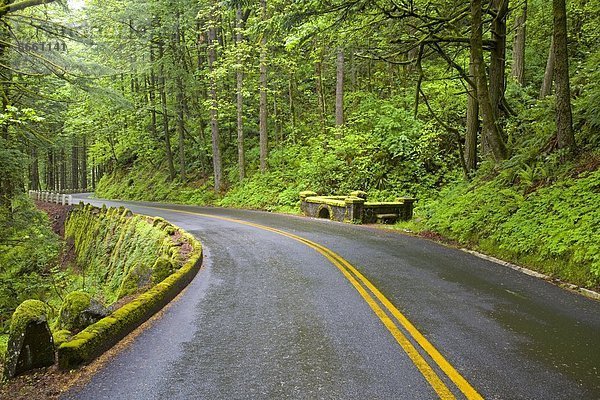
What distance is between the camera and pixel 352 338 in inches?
185

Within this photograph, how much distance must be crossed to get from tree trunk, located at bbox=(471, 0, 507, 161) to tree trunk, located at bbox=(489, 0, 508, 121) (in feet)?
3.66

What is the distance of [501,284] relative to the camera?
7109mm

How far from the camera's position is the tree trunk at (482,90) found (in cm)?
1171

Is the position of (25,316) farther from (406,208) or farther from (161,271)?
(406,208)

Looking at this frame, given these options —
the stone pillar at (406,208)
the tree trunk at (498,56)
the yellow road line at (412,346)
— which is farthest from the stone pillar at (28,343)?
the stone pillar at (406,208)

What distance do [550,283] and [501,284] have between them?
93 cm

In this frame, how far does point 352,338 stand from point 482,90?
393 inches

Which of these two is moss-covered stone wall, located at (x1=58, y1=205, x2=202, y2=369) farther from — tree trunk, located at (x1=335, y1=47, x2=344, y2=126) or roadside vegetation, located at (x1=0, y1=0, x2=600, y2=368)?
tree trunk, located at (x1=335, y1=47, x2=344, y2=126)

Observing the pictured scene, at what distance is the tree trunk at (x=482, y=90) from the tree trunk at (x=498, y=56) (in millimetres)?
1116

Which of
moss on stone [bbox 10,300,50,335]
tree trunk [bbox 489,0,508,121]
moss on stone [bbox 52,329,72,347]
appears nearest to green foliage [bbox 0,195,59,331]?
moss on stone [bbox 52,329,72,347]

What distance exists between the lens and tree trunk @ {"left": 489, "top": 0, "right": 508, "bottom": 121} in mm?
12602

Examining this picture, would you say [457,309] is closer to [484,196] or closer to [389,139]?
[484,196]

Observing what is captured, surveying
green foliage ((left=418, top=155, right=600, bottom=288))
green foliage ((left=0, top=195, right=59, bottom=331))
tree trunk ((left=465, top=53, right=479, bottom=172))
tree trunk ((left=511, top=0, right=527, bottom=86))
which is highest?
tree trunk ((left=511, top=0, right=527, bottom=86))

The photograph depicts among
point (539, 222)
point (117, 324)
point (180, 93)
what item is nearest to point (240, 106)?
point (180, 93)
